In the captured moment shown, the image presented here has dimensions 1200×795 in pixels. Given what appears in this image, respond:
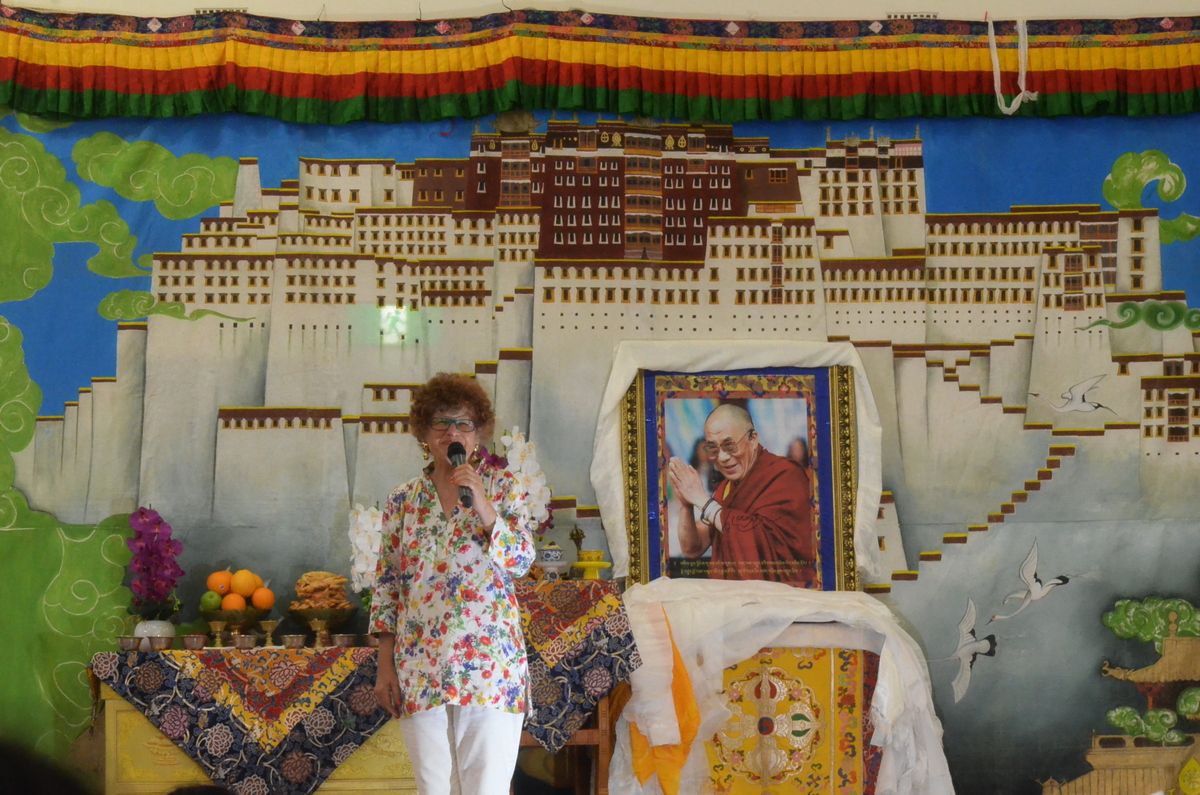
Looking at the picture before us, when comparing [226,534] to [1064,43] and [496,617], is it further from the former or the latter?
[1064,43]

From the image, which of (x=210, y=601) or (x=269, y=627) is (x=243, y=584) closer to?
(x=210, y=601)

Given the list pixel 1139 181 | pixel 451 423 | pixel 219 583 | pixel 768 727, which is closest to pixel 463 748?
pixel 451 423

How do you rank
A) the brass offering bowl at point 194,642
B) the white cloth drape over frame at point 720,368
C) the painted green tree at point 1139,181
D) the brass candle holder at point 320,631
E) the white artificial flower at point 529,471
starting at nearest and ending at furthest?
1. the brass offering bowl at point 194,642
2. the brass candle holder at point 320,631
3. the white artificial flower at point 529,471
4. the white cloth drape over frame at point 720,368
5. the painted green tree at point 1139,181

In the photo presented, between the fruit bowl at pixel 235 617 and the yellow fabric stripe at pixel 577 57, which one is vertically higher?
the yellow fabric stripe at pixel 577 57

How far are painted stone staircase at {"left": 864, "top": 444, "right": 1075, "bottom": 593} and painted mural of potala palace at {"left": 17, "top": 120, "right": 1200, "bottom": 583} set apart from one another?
0.07 ft

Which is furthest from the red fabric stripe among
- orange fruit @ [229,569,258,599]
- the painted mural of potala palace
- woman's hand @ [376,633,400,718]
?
woman's hand @ [376,633,400,718]

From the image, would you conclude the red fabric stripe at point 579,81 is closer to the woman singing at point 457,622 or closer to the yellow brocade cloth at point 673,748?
the woman singing at point 457,622

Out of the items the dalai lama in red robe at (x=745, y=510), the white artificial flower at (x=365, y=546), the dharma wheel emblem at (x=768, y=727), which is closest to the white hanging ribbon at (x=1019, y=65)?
the dalai lama in red robe at (x=745, y=510)

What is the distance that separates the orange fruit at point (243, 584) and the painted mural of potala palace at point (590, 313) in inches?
14.7

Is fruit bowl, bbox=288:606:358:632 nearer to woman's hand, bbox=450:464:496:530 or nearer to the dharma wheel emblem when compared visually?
the dharma wheel emblem

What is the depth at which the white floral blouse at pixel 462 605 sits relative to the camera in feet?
10.8

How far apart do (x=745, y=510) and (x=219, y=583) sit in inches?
89.9

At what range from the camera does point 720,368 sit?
5531mm

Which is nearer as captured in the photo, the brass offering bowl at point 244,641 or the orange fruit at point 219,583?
the brass offering bowl at point 244,641
